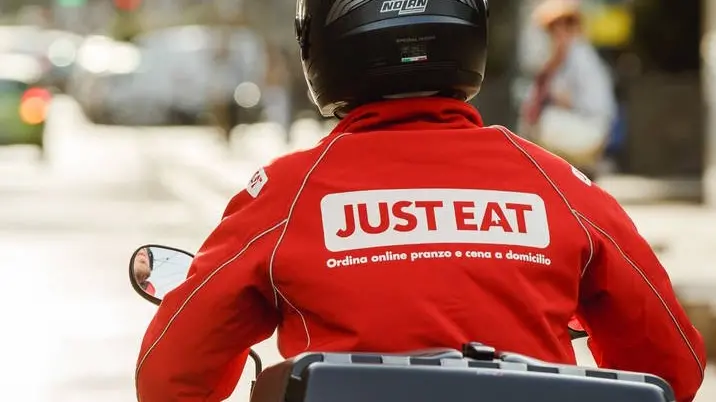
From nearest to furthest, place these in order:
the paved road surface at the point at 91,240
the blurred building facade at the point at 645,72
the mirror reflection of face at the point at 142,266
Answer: the mirror reflection of face at the point at 142,266, the paved road surface at the point at 91,240, the blurred building facade at the point at 645,72

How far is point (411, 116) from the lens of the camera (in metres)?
3.07

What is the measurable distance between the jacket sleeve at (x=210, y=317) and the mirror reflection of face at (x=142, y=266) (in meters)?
0.24

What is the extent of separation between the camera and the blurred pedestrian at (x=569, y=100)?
36.6 ft

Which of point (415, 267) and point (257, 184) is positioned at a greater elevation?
point (257, 184)

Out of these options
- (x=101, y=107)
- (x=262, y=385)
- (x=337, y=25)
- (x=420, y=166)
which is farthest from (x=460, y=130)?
(x=101, y=107)

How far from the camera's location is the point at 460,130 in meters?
2.96

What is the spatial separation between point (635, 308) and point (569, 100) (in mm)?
8633

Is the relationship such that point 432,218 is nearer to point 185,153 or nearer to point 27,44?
point 185,153

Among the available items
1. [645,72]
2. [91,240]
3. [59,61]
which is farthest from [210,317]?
[59,61]

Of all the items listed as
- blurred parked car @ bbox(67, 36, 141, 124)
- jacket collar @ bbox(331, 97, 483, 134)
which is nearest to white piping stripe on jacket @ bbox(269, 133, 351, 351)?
jacket collar @ bbox(331, 97, 483, 134)

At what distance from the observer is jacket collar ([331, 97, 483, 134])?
10.0ft

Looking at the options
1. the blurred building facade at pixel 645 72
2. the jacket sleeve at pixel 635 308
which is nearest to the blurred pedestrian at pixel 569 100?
the blurred building facade at pixel 645 72

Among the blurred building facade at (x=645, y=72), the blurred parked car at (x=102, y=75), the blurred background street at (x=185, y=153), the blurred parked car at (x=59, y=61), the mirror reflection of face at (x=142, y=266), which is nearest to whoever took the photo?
the mirror reflection of face at (x=142, y=266)

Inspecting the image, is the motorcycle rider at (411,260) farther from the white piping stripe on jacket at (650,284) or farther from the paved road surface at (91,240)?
the paved road surface at (91,240)
